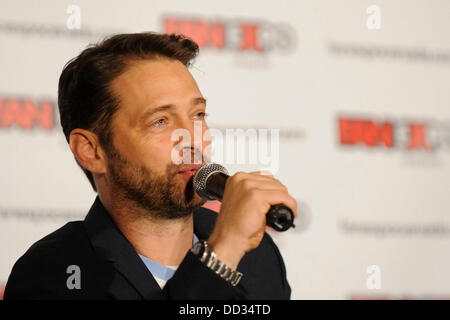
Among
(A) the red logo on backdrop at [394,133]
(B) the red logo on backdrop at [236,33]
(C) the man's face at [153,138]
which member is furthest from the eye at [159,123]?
(A) the red logo on backdrop at [394,133]

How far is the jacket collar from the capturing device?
1.61 metres

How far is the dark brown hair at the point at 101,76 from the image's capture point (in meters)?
1.83

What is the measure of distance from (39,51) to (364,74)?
5.41ft

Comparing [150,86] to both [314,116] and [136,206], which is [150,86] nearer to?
[136,206]

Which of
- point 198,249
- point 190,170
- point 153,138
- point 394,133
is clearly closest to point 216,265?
point 198,249

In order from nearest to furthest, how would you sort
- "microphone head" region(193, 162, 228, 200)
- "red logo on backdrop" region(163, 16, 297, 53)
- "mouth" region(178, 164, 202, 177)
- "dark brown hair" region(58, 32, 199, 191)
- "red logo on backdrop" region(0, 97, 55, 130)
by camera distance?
"microphone head" region(193, 162, 228, 200) < "mouth" region(178, 164, 202, 177) < "dark brown hair" region(58, 32, 199, 191) < "red logo on backdrop" region(0, 97, 55, 130) < "red logo on backdrop" region(163, 16, 297, 53)

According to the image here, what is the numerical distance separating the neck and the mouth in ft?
0.54

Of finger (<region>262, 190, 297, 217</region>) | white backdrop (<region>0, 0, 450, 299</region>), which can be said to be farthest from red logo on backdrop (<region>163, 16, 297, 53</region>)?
finger (<region>262, 190, 297, 217</region>)

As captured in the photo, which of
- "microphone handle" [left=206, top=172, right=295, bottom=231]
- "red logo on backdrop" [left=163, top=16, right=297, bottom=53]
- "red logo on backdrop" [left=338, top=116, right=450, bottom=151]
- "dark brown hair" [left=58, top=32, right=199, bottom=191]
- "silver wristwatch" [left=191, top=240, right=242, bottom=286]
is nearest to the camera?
"microphone handle" [left=206, top=172, right=295, bottom=231]

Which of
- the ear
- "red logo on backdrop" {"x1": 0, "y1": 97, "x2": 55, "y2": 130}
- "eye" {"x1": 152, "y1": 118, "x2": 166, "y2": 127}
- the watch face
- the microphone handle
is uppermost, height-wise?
"red logo on backdrop" {"x1": 0, "y1": 97, "x2": 55, "y2": 130}

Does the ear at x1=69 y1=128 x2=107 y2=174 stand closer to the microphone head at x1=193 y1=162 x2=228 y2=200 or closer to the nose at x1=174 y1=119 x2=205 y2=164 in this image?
the nose at x1=174 y1=119 x2=205 y2=164

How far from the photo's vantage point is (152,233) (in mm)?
1757

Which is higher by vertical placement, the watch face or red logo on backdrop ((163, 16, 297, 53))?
red logo on backdrop ((163, 16, 297, 53))

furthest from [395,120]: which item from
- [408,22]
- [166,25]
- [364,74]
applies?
[166,25]
